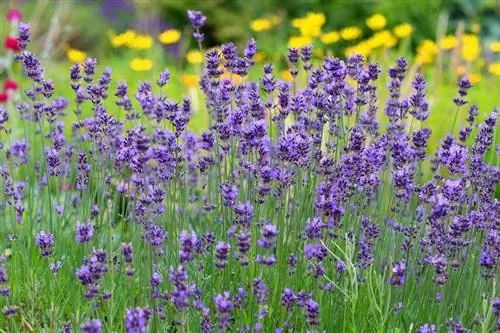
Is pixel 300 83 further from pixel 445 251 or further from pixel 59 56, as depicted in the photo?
pixel 59 56

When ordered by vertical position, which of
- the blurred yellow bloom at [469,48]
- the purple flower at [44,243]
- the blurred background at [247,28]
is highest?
the blurred background at [247,28]

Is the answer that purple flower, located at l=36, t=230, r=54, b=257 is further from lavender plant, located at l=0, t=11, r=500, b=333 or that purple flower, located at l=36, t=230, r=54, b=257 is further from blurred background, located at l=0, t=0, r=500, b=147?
blurred background, located at l=0, t=0, r=500, b=147

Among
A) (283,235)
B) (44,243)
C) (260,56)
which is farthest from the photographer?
(260,56)

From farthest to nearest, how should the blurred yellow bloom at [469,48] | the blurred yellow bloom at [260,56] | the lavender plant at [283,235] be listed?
the blurred yellow bloom at [260,56], the blurred yellow bloom at [469,48], the lavender plant at [283,235]

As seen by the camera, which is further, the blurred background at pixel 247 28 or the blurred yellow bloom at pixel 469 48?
the blurred background at pixel 247 28

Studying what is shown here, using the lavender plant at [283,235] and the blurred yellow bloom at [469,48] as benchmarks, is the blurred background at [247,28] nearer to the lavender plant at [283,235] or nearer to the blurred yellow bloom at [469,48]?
the blurred yellow bloom at [469,48]

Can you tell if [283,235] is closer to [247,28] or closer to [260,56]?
[260,56]

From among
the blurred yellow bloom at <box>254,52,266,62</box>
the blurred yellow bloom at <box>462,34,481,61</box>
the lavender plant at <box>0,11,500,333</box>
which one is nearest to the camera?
the lavender plant at <box>0,11,500,333</box>

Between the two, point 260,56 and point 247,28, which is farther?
point 247,28

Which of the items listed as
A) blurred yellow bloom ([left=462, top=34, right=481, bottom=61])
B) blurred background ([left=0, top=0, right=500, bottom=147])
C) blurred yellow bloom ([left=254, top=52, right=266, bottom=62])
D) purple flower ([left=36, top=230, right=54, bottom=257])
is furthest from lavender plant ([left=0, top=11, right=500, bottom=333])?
blurred yellow bloom ([left=254, top=52, right=266, bottom=62])

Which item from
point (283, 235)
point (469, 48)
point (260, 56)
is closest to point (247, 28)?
point (260, 56)

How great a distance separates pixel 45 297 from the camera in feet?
10.4

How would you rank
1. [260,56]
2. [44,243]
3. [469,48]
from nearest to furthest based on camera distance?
[44,243] < [469,48] < [260,56]

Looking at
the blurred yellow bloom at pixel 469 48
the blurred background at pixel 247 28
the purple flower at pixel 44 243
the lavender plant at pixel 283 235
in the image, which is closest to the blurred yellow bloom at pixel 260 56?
the blurred background at pixel 247 28
